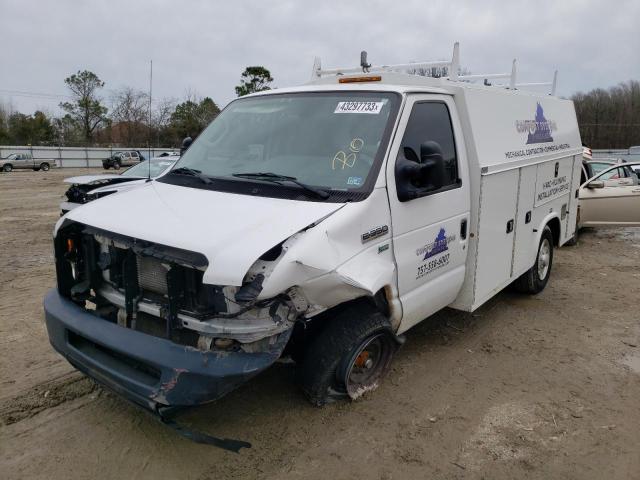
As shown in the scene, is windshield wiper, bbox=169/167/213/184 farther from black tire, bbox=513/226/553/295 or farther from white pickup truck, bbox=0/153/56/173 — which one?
white pickup truck, bbox=0/153/56/173

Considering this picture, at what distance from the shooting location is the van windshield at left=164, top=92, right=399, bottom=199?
353 centimetres

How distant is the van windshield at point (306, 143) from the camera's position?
353 centimetres

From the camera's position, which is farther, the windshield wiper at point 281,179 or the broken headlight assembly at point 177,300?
the windshield wiper at point 281,179

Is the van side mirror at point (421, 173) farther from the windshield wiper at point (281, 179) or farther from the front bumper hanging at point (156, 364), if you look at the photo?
the front bumper hanging at point (156, 364)

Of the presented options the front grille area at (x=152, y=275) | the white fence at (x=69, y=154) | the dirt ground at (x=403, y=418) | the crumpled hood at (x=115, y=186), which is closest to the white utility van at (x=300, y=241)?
the front grille area at (x=152, y=275)

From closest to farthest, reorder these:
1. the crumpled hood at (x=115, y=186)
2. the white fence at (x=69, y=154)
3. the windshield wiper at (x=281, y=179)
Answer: the windshield wiper at (x=281, y=179) → the crumpled hood at (x=115, y=186) → the white fence at (x=69, y=154)

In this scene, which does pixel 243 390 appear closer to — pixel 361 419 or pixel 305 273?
pixel 361 419

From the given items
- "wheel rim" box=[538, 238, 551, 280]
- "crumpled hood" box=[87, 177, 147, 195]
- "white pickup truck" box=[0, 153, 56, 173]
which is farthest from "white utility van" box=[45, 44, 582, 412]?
"white pickup truck" box=[0, 153, 56, 173]

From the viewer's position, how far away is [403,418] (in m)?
3.61

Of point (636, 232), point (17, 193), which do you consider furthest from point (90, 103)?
point (636, 232)

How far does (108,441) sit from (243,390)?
1023 millimetres

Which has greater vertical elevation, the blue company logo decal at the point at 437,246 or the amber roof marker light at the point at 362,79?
the amber roof marker light at the point at 362,79

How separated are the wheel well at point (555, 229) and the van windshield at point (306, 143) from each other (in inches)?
146

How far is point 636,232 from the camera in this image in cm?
1125
